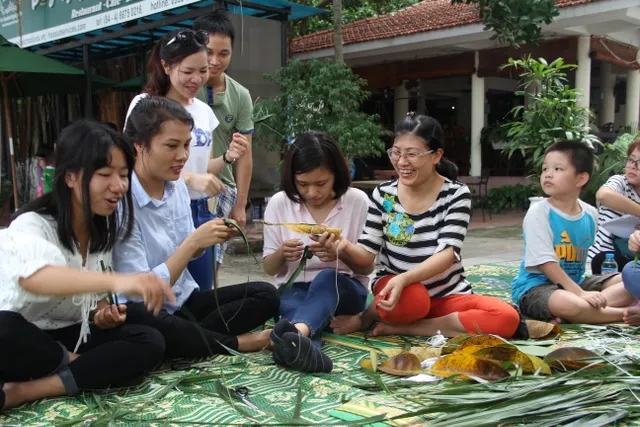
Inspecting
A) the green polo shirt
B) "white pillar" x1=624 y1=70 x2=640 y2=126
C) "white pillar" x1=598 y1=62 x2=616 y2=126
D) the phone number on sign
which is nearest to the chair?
"white pillar" x1=624 y1=70 x2=640 y2=126

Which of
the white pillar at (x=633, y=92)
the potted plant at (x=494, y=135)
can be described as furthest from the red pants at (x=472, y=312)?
the white pillar at (x=633, y=92)

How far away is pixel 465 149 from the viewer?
50.5 feet

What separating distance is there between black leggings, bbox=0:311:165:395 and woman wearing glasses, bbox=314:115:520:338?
3.05ft

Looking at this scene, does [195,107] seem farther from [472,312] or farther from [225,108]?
[472,312]

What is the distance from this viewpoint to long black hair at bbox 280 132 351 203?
2850 mm

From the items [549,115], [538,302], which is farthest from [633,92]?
[538,302]

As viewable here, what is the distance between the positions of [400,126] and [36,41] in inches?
314

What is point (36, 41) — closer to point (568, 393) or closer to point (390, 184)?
point (390, 184)

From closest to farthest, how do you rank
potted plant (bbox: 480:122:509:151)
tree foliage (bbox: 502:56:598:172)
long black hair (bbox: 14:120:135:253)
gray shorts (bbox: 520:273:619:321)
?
1. long black hair (bbox: 14:120:135:253)
2. gray shorts (bbox: 520:273:619:321)
3. tree foliage (bbox: 502:56:598:172)
4. potted plant (bbox: 480:122:509:151)

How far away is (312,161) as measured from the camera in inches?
112

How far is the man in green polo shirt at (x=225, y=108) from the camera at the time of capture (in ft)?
10.8

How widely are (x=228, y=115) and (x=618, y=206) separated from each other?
2406 mm

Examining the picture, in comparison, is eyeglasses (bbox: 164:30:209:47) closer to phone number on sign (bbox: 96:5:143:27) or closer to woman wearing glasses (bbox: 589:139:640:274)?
woman wearing glasses (bbox: 589:139:640:274)

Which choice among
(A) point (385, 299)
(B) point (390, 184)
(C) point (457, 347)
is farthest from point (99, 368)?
(B) point (390, 184)
